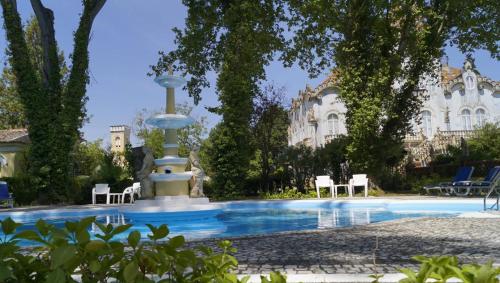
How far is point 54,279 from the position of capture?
108 centimetres

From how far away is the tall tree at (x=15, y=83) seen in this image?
1302 inches

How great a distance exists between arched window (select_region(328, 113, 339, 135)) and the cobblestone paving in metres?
32.1

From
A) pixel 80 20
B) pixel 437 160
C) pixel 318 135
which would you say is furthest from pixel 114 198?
pixel 318 135

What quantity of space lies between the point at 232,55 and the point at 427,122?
27.4 m

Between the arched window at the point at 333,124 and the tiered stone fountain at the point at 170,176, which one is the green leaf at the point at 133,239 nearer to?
the tiered stone fountain at the point at 170,176

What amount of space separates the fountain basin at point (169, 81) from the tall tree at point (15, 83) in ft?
67.8

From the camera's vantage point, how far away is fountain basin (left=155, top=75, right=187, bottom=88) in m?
14.0

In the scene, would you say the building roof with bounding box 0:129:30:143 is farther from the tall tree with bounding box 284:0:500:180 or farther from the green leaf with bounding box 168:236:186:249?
the green leaf with bounding box 168:236:186:249

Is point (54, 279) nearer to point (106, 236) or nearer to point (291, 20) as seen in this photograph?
point (106, 236)

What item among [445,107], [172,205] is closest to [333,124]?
[445,107]

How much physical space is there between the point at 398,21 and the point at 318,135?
21.5 metres

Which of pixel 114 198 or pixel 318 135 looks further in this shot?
pixel 318 135

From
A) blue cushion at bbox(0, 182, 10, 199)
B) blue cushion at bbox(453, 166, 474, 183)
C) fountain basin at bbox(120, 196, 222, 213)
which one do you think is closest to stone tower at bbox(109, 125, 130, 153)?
blue cushion at bbox(0, 182, 10, 199)

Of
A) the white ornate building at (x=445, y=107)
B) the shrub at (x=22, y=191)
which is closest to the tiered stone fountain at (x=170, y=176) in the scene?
the shrub at (x=22, y=191)
